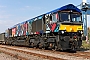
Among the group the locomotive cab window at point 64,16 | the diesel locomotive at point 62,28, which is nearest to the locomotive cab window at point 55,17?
the diesel locomotive at point 62,28

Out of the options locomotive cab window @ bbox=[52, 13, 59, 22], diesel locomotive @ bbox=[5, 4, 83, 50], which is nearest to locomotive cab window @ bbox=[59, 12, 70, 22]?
diesel locomotive @ bbox=[5, 4, 83, 50]

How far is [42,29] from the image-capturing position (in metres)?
16.8

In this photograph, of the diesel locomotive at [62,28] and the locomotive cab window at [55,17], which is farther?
the locomotive cab window at [55,17]

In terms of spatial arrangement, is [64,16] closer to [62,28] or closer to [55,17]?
[55,17]

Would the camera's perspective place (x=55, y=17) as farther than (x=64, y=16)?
Yes

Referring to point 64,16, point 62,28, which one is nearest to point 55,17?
point 64,16

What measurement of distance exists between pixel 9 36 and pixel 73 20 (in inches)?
699

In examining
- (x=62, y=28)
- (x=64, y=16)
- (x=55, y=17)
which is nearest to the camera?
(x=62, y=28)

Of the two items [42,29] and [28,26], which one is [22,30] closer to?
[28,26]

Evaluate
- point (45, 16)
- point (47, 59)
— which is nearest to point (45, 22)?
point (45, 16)

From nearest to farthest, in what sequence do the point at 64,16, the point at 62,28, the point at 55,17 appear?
the point at 62,28 < the point at 64,16 < the point at 55,17

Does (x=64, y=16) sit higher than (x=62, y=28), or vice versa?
(x=64, y=16)

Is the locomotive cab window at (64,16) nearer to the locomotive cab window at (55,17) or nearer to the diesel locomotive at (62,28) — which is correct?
the diesel locomotive at (62,28)

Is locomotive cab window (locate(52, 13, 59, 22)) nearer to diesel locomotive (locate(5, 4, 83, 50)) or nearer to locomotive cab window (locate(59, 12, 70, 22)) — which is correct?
diesel locomotive (locate(5, 4, 83, 50))
